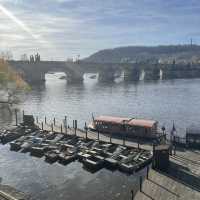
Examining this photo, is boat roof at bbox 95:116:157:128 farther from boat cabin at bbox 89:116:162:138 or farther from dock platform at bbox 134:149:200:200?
dock platform at bbox 134:149:200:200

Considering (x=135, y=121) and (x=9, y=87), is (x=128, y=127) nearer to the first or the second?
(x=135, y=121)

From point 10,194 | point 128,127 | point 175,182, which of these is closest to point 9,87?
point 128,127

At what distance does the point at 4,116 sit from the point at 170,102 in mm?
59934

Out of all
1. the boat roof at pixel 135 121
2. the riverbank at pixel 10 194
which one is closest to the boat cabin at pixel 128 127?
the boat roof at pixel 135 121

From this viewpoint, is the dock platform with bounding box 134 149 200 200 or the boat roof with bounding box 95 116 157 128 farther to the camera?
the boat roof with bounding box 95 116 157 128

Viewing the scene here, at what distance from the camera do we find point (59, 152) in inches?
2274

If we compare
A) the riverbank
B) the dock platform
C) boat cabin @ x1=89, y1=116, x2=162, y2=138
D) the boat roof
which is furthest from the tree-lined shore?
the dock platform

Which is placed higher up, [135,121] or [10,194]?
[135,121]

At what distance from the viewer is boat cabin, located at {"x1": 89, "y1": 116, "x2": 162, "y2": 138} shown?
205ft

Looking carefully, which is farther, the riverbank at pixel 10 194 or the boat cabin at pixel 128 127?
the boat cabin at pixel 128 127

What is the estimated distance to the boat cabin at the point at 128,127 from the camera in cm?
6253

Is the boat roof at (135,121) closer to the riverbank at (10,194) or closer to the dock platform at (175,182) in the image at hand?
the dock platform at (175,182)

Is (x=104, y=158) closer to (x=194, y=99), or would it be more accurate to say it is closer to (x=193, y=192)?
(x=193, y=192)

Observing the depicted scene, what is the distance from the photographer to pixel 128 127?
6506 cm
